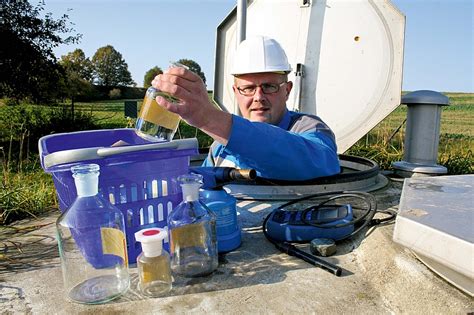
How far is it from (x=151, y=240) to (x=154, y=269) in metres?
0.12

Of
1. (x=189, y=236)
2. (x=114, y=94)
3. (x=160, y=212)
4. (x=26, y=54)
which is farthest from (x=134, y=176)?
(x=114, y=94)

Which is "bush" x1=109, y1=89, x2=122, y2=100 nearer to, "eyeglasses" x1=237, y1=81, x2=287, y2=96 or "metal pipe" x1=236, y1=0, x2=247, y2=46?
"metal pipe" x1=236, y1=0, x2=247, y2=46

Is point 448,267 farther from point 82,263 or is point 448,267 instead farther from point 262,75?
point 262,75

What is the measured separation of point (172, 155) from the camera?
1.26 m

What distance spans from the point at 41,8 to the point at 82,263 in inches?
441

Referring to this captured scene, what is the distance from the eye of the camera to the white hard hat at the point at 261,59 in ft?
7.22

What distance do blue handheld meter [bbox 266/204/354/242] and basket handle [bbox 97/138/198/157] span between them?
479 millimetres

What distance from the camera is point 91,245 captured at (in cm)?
114

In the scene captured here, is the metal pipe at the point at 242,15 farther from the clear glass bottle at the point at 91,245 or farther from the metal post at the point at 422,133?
the clear glass bottle at the point at 91,245

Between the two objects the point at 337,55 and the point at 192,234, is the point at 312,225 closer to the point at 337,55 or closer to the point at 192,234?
the point at 192,234

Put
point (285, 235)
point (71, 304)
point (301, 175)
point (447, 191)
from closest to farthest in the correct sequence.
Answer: point (71, 304), point (447, 191), point (285, 235), point (301, 175)

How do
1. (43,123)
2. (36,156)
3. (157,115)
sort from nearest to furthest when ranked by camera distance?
1. (157,115)
2. (36,156)
3. (43,123)

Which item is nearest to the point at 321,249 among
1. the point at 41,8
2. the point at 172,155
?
the point at 172,155

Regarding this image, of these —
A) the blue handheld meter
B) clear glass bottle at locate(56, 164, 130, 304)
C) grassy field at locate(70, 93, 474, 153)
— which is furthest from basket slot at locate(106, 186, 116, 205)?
Answer: grassy field at locate(70, 93, 474, 153)
